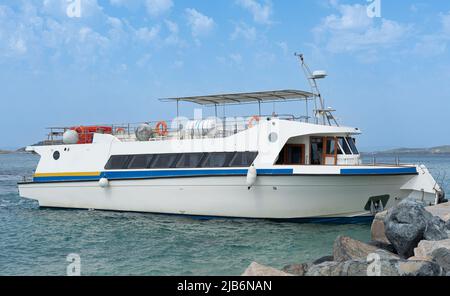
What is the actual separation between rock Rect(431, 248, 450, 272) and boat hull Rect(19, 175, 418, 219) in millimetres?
5638

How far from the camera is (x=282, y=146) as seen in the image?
14.6 metres

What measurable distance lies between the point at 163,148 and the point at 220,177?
2.65 m

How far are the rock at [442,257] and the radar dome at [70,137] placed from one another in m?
13.9

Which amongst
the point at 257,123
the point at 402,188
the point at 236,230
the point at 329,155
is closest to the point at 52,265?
the point at 236,230

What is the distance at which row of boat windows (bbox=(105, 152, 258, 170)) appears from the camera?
49.0 ft

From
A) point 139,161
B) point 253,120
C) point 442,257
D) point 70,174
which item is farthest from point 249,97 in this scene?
point 442,257

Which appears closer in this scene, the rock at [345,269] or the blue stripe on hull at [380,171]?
the rock at [345,269]

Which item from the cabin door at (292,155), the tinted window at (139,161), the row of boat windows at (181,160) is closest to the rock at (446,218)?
the cabin door at (292,155)

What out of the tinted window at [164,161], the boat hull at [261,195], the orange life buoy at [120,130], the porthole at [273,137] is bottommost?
the boat hull at [261,195]

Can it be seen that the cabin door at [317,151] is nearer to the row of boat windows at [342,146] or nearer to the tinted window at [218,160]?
the row of boat windows at [342,146]

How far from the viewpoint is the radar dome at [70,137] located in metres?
18.5

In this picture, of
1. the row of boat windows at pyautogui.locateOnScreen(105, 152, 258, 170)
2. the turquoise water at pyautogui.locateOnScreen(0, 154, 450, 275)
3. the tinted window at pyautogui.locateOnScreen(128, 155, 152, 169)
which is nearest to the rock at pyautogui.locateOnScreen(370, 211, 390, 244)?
the turquoise water at pyautogui.locateOnScreen(0, 154, 450, 275)

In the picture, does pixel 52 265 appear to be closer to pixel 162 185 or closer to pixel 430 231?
pixel 162 185

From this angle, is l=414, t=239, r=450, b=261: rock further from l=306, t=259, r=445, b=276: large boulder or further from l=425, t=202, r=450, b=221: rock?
l=425, t=202, r=450, b=221: rock
